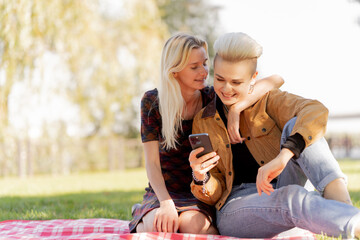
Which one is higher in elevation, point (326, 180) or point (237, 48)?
point (237, 48)

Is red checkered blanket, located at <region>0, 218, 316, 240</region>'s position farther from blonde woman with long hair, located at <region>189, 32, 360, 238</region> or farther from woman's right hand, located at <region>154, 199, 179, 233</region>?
blonde woman with long hair, located at <region>189, 32, 360, 238</region>

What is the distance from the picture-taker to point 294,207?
1.98 metres

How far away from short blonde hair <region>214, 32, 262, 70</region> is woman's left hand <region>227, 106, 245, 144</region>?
294 millimetres

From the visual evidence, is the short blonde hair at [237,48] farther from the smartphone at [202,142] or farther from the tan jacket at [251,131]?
the smartphone at [202,142]

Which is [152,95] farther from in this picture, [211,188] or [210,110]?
[211,188]

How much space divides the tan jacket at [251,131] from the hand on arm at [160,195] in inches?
6.5

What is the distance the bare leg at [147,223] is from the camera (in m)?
2.41

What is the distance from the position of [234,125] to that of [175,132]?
38 cm

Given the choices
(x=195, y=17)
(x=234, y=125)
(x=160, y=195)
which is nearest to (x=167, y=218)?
(x=160, y=195)

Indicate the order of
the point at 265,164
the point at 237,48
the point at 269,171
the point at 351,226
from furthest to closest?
the point at 237,48 < the point at 265,164 < the point at 269,171 < the point at 351,226

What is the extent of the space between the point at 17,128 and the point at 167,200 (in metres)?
7.13

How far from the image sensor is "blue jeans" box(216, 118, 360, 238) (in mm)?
1868

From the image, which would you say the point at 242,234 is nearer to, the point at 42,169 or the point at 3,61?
the point at 3,61

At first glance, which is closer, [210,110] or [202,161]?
[202,161]
